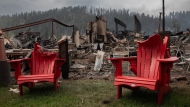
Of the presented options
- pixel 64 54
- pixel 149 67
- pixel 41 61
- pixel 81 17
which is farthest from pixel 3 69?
pixel 81 17

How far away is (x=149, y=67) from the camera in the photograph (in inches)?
172

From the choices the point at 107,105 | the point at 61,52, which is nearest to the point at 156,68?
the point at 107,105

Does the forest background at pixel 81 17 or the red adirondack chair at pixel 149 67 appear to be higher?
the forest background at pixel 81 17

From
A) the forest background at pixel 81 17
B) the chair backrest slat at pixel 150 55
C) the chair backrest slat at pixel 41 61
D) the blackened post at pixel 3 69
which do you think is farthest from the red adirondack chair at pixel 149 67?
the forest background at pixel 81 17

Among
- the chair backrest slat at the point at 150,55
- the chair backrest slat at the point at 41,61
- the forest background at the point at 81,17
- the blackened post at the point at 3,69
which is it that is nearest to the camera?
the chair backrest slat at the point at 150,55

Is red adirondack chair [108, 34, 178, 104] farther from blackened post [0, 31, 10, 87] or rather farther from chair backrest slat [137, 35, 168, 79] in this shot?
blackened post [0, 31, 10, 87]

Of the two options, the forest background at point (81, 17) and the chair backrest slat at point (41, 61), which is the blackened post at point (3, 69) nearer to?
the chair backrest slat at point (41, 61)

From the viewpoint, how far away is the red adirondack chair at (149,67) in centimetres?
381

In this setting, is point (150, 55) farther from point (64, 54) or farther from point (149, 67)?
point (64, 54)

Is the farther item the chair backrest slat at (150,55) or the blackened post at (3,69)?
the blackened post at (3,69)

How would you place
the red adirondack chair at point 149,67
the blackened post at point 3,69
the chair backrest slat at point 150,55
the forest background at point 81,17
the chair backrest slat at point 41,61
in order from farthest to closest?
the forest background at point 81,17
the blackened post at point 3,69
the chair backrest slat at point 41,61
the chair backrest slat at point 150,55
the red adirondack chair at point 149,67

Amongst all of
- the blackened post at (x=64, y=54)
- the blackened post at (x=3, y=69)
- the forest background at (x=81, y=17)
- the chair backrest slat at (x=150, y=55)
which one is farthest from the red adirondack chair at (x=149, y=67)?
the forest background at (x=81, y=17)

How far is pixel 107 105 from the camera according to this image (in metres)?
3.90

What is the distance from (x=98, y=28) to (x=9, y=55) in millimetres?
10326
